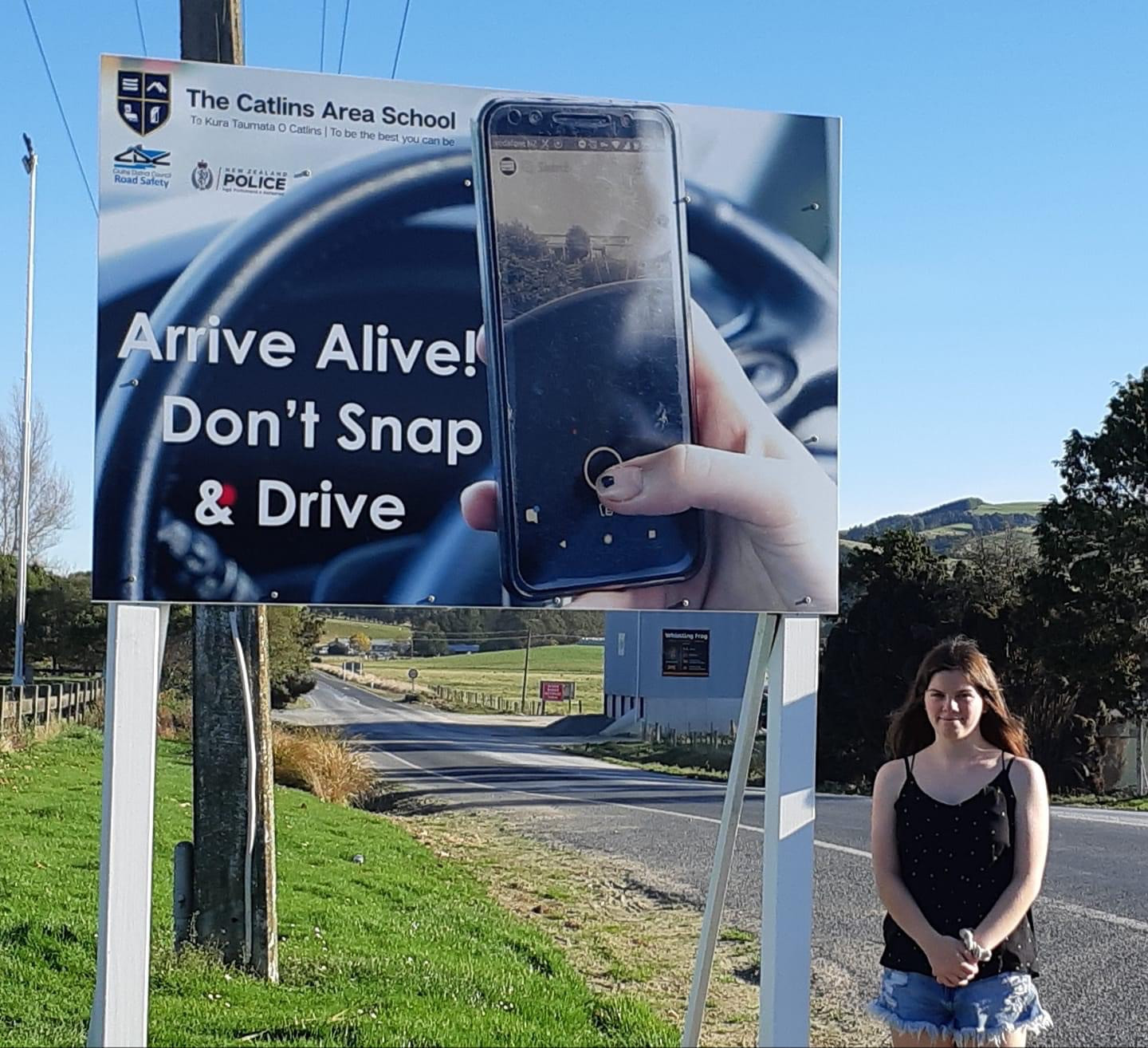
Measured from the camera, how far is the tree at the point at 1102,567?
3053cm

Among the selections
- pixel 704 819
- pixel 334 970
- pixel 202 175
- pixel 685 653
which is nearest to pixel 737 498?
pixel 202 175

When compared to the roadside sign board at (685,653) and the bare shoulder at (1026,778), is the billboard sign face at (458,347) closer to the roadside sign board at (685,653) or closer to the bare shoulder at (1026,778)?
the bare shoulder at (1026,778)

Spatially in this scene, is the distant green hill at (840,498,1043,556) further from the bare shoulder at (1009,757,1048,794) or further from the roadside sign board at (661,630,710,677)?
the bare shoulder at (1009,757,1048,794)

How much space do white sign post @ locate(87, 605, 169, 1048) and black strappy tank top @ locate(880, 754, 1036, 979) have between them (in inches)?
76.0

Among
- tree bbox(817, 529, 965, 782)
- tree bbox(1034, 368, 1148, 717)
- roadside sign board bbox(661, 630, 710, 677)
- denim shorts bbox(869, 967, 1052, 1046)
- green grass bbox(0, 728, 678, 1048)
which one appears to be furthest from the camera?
roadside sign board bbox(661, 630, 710, 677)

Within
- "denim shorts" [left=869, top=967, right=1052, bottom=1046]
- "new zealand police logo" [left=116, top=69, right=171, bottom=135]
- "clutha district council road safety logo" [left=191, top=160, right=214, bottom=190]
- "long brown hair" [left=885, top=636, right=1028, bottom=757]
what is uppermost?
"new zealand police logo" [left=116, top=69, right=171, bottom=135]

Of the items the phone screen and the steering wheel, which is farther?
the phone screen

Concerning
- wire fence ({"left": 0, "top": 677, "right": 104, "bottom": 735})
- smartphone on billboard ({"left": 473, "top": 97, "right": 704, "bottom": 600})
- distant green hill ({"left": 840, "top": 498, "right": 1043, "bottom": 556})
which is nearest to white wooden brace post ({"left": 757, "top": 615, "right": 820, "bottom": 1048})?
smartphone on billboard ({"left": 473, "top": 97, "right": 704, "bottom": 600})

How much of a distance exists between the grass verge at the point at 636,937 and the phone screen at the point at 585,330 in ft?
9.34

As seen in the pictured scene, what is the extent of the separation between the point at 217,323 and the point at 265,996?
357 cm

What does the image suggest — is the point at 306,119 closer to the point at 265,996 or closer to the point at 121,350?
the point at 121,350

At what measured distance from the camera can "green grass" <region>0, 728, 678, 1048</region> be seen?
5.56 m

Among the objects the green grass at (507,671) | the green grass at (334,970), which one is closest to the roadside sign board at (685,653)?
the green grass at (507,671)

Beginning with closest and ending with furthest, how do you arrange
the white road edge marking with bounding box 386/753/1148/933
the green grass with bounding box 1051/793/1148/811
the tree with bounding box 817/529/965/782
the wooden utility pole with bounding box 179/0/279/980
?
the wooden utility pole with bounding box 179/0/279/980 < the white road edge marking with bounding box 386/753/1148/933 < the green grass with bounding box 1051/793/1148/811 < the tree with bounding box 817/529/965/782
